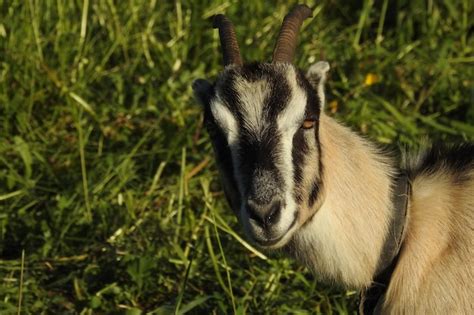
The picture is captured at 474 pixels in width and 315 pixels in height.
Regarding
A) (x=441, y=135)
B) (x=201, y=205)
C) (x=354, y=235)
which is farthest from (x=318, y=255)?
(x=441, y=135)

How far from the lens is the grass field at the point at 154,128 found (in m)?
5.33

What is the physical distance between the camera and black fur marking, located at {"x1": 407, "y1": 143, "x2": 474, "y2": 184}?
14.3 ft

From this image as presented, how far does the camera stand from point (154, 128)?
21.4ft

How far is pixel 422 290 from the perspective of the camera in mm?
4105

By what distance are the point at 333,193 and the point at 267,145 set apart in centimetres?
44

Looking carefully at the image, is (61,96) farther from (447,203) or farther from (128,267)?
(447,203)

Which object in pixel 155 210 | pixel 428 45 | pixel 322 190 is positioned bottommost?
pixel 155 210

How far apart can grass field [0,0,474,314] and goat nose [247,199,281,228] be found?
85cm

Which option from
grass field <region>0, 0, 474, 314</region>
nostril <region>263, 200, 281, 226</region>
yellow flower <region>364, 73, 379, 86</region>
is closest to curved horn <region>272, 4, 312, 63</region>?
nostril <region>263, 200, 281, 226</region>

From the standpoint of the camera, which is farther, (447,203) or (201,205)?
(201,205)

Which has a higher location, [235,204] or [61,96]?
[235,204]

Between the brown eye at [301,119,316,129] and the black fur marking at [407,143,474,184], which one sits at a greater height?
the brown eye at [301,119,316,129]

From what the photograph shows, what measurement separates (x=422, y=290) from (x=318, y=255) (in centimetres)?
47

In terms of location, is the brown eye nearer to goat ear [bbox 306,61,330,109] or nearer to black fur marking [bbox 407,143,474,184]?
goat ear [bbox 306,61,330,109]
